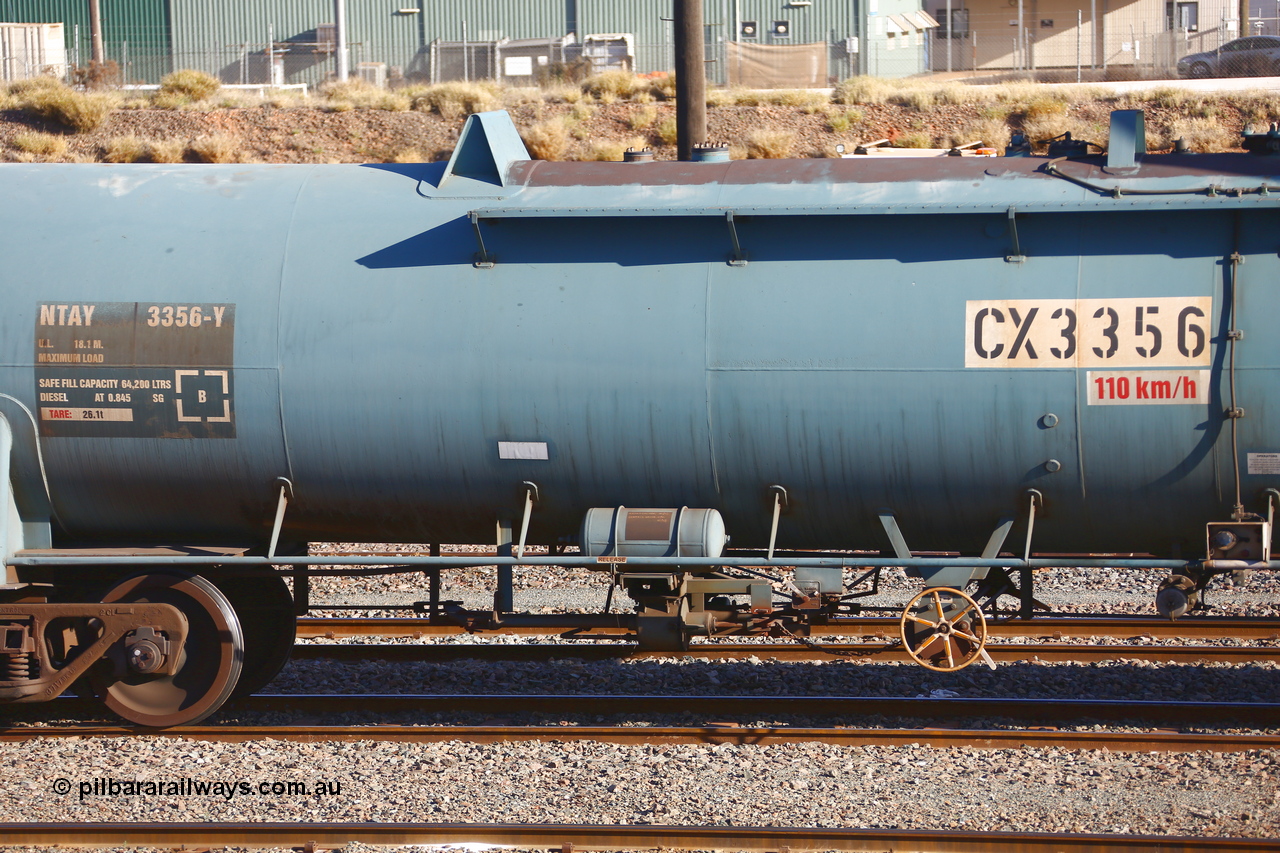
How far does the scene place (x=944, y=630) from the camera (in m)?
7.07

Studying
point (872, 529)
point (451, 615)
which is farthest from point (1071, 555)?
point (451, 615)

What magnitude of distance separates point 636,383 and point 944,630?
→ 2.36m

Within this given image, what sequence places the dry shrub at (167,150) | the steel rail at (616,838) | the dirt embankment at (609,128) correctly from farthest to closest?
the dirt embankment at (609,128) < the dry shrub at (167,150) < the steel rail at (616,838)

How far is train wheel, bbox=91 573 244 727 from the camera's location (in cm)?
749

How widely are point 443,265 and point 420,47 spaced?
4248 cm

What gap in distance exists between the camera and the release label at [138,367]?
716 cm

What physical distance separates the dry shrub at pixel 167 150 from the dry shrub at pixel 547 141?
9082 mm

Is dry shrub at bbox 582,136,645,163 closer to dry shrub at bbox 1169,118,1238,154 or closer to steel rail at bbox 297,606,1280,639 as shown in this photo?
dry shrub at bbox 1169,118,1238,154

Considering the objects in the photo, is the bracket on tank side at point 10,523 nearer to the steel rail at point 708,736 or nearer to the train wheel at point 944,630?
the steel rail at point 708,736

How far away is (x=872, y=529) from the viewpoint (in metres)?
7.20

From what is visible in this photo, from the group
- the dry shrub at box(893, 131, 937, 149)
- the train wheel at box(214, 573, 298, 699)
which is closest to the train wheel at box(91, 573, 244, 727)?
the train wheel at box(214, 573, 298, 699)

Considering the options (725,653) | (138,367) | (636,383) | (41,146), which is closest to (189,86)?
(41,146)

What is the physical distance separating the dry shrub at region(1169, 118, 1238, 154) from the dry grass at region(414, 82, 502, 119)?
726 inches

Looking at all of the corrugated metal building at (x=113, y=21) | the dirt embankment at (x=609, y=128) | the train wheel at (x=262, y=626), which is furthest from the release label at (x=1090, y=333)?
the corrugated metal building at (x=113, y=21)
